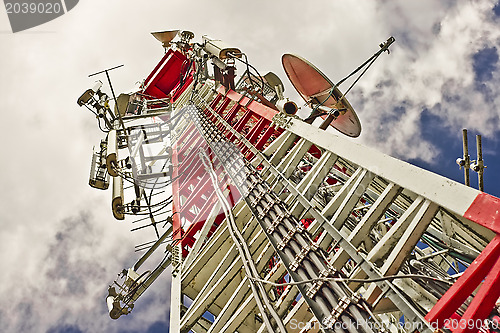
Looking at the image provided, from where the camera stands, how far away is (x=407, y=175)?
4.30 meters

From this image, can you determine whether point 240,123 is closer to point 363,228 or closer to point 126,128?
point 126,128

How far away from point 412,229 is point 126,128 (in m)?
12.0

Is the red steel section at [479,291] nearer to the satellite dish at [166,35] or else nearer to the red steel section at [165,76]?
the satellite dish at [166,35]

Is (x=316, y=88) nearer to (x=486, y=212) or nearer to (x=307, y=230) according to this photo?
(x=307, y=230)

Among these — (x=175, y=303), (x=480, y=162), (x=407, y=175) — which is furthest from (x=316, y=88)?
(x=175, y=303)

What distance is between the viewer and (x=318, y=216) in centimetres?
519

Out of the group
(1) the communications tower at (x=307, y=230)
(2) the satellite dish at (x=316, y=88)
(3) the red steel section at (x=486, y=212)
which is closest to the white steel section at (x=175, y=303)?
(1) the communications tower at (x=307, y=230)

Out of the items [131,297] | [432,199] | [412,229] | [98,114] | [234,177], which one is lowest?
[131,297]

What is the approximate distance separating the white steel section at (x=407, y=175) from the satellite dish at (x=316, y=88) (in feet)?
5.91

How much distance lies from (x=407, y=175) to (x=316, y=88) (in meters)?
4.56

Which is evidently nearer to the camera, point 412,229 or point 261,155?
point 412,229

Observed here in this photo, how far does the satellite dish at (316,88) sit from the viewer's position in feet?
25.8

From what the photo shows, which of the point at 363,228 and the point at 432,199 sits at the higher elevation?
the point at 432,199

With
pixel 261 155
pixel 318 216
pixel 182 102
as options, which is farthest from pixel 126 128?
pixel 318 216
